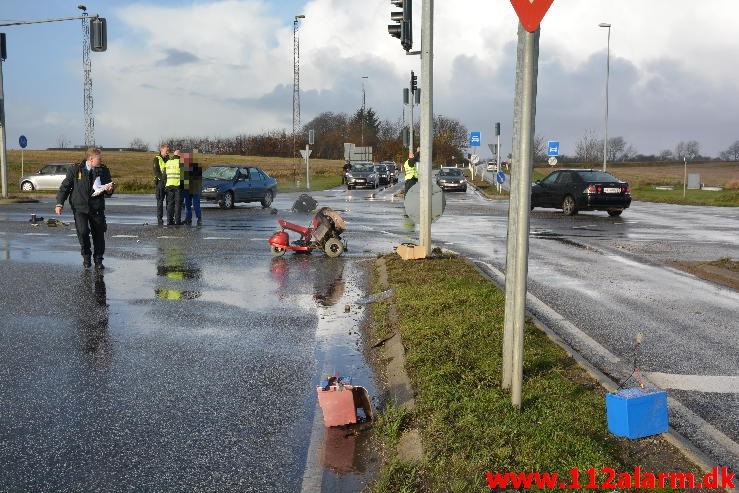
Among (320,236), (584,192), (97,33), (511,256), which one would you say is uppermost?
(97,33)

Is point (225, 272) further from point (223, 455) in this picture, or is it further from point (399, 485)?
point (399, 485)

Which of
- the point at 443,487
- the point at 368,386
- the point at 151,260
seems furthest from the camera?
the point at 151,260

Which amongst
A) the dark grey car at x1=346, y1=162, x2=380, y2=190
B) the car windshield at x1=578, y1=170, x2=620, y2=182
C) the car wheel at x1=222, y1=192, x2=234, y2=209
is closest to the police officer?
the car wheel at x1=222, y1=192, x2=234, y2=209

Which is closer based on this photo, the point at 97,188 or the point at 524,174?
the point at 524,174

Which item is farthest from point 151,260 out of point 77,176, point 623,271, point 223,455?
point 223,455

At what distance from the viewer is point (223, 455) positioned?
4441 mm

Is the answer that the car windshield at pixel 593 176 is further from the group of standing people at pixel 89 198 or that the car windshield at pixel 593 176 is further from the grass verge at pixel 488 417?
the grass verge at pixel 488 417

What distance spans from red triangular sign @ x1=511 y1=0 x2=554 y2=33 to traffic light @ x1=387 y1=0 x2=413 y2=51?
7.95m

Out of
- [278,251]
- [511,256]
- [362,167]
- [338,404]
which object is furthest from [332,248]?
[362,167]

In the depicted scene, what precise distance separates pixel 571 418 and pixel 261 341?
3437 millimetres

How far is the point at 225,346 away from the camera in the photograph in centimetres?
713

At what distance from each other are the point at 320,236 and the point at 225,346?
6.76 meters

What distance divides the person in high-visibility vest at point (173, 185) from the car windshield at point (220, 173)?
729 cm

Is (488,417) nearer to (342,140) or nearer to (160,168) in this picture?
(160,168)
